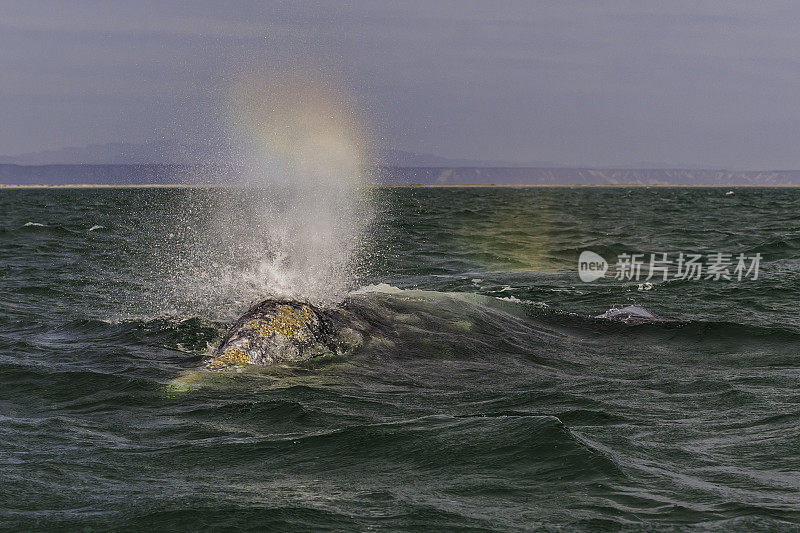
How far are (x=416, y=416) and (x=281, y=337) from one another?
2933mm

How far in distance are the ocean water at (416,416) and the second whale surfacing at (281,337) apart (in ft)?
0.98

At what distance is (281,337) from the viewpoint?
10.1m

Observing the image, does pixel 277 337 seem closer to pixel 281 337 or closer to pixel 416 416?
pixel 281 337

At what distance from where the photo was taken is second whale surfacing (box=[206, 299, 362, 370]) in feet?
32.1

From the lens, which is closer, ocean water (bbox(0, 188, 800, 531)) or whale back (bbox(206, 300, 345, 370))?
ocean water (bbox(0, 188, 800, 531))

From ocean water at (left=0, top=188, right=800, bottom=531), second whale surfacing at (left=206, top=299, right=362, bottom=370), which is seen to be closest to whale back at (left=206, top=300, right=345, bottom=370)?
second whale surfacing at (left=206, top=299, right=362, bottom=370)

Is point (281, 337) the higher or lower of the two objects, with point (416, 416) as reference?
higher

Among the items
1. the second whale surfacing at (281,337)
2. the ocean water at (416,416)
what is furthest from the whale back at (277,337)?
the ocean water at (416,416)

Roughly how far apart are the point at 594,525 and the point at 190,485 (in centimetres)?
274

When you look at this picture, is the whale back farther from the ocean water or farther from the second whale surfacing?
the ocean water

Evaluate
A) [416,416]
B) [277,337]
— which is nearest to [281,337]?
[277,337]

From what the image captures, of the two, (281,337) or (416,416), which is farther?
(281,337)

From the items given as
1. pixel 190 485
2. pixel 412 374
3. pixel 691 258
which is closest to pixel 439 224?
pixel 691 258

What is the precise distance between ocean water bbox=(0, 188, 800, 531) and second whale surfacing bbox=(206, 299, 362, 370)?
0.98 feet
